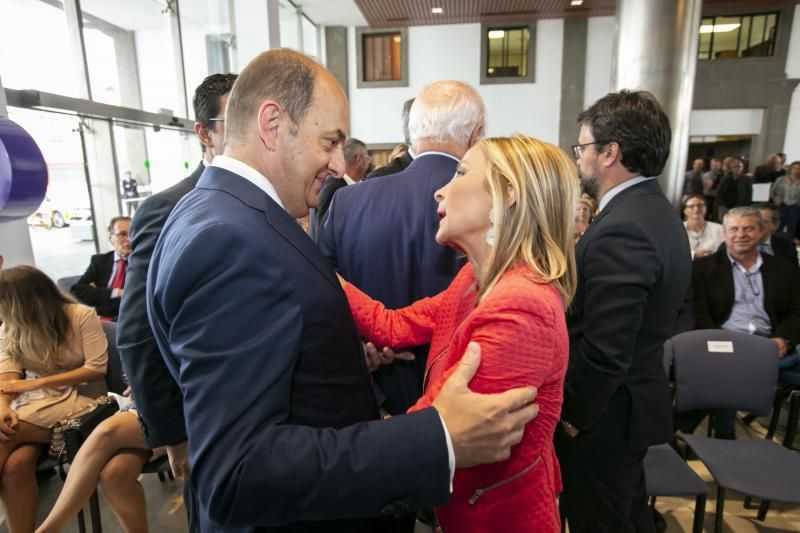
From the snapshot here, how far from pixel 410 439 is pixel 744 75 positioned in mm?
12664

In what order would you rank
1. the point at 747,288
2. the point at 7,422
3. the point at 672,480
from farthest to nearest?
the point at 747,288, the point at 7,422, the point at 672,480

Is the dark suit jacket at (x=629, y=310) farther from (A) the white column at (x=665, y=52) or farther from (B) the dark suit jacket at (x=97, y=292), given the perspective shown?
(A) the white column at (x=665, y=52)

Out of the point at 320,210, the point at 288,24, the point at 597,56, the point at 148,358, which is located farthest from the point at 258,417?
the point at 597,56

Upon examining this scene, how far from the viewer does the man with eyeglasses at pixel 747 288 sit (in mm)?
3307

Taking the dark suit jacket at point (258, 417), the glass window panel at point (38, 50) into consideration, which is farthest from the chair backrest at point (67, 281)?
the dark suit jacket at point (258, 417)

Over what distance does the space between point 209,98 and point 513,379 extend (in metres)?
1.65

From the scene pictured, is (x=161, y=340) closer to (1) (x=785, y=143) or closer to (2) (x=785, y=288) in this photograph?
(2) (x=785, y=288)

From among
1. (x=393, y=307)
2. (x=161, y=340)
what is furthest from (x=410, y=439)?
(x=393, y=307)

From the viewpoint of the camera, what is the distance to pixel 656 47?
5.42 meters

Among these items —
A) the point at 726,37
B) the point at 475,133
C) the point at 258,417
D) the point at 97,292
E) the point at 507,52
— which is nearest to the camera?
the point at 258,417

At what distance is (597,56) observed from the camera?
9883mm

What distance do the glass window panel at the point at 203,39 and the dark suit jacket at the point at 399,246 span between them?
543 centimetres

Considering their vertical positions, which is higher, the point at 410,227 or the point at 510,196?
the point at 510,196

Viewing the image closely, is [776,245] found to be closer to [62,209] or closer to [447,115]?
[447,115]
